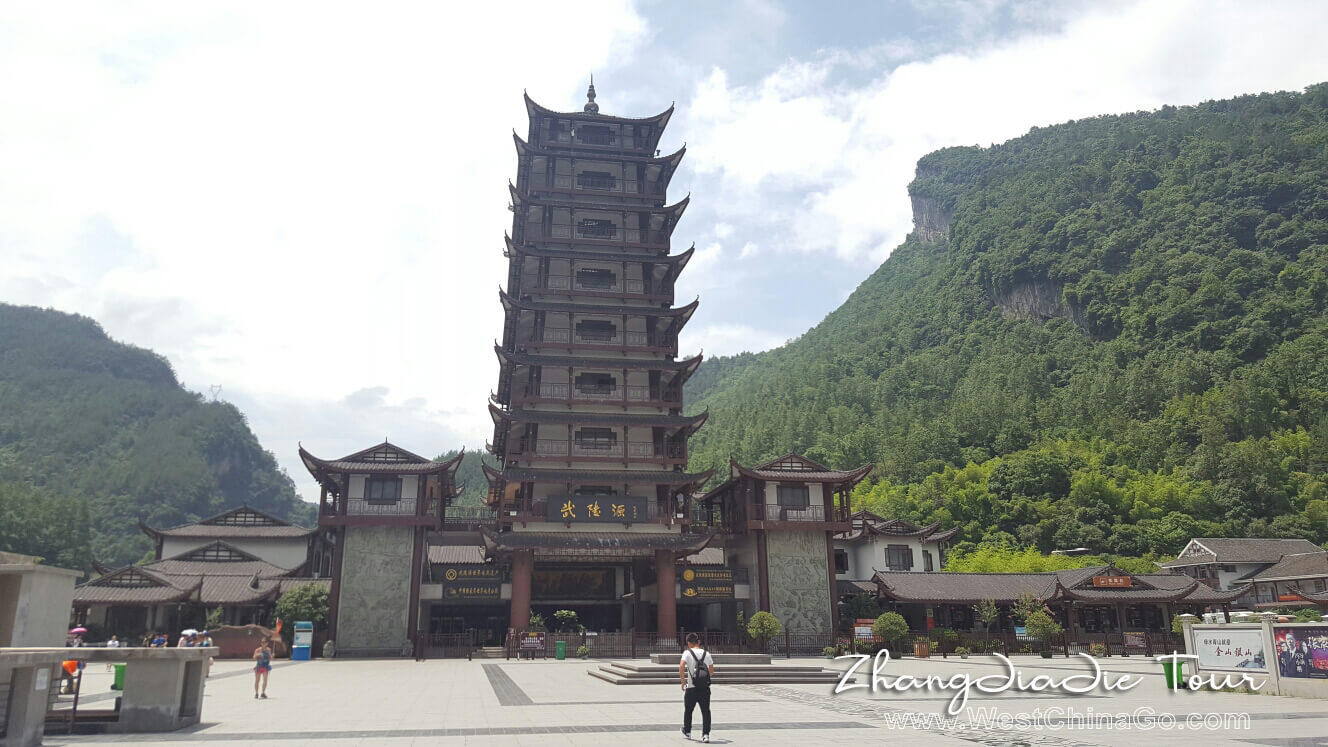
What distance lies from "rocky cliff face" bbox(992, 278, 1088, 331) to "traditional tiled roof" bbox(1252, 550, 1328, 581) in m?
66.5

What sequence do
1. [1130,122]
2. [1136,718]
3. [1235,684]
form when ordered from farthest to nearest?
[1130,122], [1235,684], [1136,718]

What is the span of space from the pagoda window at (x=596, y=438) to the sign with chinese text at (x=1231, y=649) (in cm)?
2603

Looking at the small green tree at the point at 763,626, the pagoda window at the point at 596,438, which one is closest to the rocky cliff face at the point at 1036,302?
the pagoda window at the point at 596,438

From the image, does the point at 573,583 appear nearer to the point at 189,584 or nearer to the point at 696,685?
the point at 189,584

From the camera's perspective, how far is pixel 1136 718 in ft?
47.9

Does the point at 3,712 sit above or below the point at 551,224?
below

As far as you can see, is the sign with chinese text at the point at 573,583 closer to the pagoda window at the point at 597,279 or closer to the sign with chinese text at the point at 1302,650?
the pagoda window at the point at 597,279

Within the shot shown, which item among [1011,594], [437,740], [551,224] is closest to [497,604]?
[551,224]

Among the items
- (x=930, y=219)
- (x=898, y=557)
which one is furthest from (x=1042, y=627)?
(x=930, y=219)

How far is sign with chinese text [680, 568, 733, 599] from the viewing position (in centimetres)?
3956

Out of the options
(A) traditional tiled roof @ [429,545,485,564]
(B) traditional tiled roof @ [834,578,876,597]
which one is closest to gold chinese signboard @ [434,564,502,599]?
(A) traditional tiled roof @ [429,545,485,564]

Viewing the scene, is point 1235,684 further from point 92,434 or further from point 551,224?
point 92,434

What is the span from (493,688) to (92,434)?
537 ft

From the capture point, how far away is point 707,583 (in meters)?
39.9
